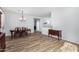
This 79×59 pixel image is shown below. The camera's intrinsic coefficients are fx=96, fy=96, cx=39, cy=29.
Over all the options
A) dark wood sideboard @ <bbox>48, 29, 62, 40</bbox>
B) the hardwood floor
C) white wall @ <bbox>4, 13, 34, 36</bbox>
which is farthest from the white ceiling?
the hardwood floor

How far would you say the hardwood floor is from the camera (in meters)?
3.39

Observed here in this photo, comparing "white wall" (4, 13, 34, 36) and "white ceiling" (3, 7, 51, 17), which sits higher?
"white ceiling" (3, 7, 51, 17)

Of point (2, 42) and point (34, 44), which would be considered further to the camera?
point (34, 44)

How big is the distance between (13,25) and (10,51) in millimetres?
908

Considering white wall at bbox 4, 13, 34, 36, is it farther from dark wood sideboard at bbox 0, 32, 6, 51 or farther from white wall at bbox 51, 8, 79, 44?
white wall at bbox 51, 8, 79, 44

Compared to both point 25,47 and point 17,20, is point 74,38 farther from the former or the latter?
point 17,20

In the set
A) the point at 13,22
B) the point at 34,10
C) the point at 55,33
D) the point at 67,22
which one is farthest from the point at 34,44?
the point at 67,22

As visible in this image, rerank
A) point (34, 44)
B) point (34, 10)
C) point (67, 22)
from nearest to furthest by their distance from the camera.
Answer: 1. point (34, 10)
2. point (67, 22)
3. point (34, 44)

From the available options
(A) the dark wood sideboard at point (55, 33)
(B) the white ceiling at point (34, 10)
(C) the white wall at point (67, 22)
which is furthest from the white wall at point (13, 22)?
(C) the white wall at point (67, 22)

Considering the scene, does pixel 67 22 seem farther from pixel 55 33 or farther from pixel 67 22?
pixel 55 33

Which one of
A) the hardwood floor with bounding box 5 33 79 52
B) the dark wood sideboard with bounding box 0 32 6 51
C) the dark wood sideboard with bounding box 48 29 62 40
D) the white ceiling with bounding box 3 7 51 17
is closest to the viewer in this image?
the dark wood sideboard with bounding box 0 32 6 51

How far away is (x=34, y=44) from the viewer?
3.63 metres
